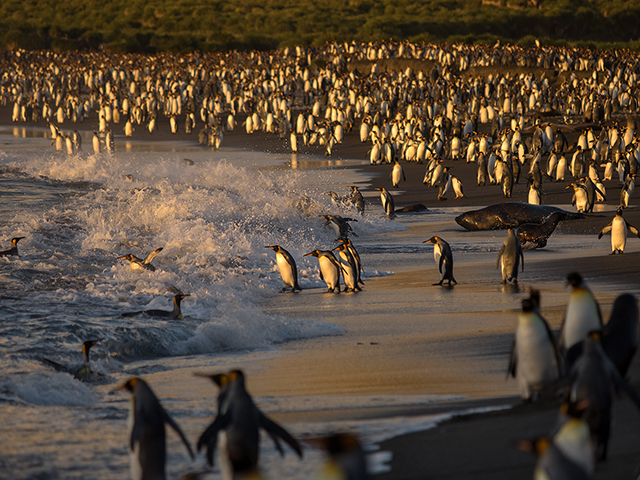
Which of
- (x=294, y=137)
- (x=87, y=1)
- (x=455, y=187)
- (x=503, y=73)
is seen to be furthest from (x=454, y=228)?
(x=87, y=1)

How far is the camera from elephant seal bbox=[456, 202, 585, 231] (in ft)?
41.3

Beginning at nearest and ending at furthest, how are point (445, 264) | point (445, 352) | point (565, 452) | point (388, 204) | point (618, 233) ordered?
1. point (565, 452)
2. point (445, 352)
3. point (445, 264)
4. point (618, 233)
5. point (388, 204)

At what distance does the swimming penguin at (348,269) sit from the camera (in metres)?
8.86

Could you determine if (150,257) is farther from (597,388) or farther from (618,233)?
(597,388)

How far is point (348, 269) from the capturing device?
8.88 m

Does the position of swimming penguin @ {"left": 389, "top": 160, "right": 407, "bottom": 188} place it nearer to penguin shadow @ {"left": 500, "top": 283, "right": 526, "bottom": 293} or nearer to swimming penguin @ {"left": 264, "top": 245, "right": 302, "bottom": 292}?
swimming penguin @ {"left": 264, "top": 245, "right": 302, "bottom": 292}

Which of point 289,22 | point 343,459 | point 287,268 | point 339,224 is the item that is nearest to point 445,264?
point 287,268

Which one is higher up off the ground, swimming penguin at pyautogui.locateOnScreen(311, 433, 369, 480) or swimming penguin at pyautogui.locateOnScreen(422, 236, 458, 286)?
swimming penguin at pyautogui.locateOnScreen(311, 433, 369, 480)

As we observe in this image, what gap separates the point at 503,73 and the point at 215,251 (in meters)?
28.7

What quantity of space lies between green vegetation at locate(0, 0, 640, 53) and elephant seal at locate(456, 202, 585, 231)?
43492 millimetres

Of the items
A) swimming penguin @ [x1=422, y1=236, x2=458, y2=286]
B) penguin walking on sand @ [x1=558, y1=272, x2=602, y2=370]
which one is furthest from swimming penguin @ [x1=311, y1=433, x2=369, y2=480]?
swimming penguin @ [x1=422, y1=236, x2=458, y2=286]

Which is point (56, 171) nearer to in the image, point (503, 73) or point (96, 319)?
point (96, 319)

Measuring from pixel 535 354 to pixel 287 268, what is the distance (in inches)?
191

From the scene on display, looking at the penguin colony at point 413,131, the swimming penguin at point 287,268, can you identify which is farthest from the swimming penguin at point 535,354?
the swimming penguin at point 287,268
